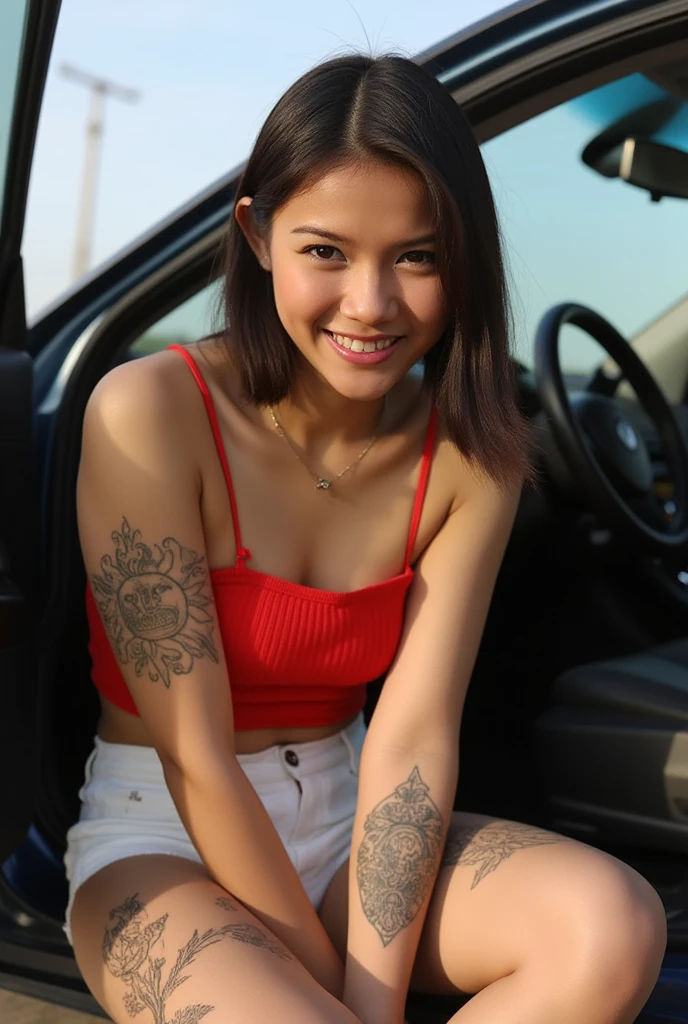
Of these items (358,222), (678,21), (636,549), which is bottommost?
(636,549)

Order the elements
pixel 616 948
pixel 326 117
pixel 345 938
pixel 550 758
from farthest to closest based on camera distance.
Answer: pixel 550 758
pixel 345 938
pixel 326 117
pixel 616 948

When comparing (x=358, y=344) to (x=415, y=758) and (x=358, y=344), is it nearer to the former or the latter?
Result: (x=358, y=344)

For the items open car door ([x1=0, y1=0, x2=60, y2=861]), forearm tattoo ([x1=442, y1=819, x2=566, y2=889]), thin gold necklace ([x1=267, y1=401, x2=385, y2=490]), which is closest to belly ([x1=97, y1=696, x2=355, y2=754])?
open car door ([x1=0, y1=0, x2=60, y2=861])

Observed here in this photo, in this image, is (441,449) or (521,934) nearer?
(521,934)

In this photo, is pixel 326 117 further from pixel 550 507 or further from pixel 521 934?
pixel 550 507

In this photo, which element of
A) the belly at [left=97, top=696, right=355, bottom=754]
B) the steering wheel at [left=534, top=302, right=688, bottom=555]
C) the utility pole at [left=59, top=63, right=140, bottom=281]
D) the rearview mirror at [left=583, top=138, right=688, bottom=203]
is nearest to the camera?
the belly at [left=97, top=696, right=355, bottom=754]

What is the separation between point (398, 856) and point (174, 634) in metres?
0.40

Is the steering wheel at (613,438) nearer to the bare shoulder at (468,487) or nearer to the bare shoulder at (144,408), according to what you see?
the bare shoulder at (468,487)

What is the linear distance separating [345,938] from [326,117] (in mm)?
1042

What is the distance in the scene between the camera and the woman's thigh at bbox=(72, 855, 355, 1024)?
4.37ft

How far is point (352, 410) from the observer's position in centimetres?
175

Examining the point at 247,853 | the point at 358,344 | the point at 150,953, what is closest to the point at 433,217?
A: the point at 358,344

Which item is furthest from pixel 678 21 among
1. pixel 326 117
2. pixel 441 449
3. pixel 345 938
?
pixel 345 938

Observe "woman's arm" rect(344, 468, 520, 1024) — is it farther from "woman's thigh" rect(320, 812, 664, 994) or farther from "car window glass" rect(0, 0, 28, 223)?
"car window glass" rect(0, 0, 28, 223)
